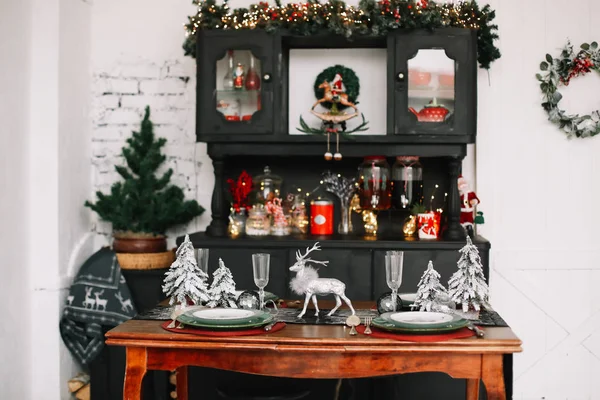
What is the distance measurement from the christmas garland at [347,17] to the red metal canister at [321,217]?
90 cm

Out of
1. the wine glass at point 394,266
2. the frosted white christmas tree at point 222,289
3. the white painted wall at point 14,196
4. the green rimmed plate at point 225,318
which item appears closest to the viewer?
the green rimmed plate at point 225,318

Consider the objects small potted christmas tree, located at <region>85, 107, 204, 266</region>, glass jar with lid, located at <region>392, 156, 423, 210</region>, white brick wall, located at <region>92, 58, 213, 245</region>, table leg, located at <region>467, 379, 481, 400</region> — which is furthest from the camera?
white brick wall, located at <region>92, 58, 213, 245</region>

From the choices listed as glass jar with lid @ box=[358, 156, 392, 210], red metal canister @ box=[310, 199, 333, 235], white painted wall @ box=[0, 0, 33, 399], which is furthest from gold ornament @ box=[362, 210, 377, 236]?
white painted wall @ box=[0, 0, 33, 399]

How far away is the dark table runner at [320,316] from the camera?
7.63 feet

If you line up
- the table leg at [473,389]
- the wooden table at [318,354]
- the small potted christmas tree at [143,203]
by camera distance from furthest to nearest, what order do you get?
the small potted christmas tree at [143,203], the table leg at [473,389], the wooden table at [318,354]

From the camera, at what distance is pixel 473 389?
8.93 feet

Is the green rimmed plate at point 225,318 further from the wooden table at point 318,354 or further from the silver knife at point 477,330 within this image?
the silver knife at point 477,330

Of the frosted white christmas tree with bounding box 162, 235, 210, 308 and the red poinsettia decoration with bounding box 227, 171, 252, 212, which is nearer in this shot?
the frosted white christmas tree with bounding box 162, 235, 210, 308

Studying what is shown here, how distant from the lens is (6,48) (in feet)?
11.2

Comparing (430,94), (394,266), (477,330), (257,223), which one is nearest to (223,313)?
(394,266)

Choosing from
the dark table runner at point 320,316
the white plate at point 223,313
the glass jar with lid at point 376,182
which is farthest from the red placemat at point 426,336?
the glass jar with lid at point 376,182

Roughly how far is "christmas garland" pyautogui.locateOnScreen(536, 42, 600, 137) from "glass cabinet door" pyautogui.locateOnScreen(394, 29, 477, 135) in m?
0.66

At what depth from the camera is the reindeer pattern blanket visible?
367 centimetres

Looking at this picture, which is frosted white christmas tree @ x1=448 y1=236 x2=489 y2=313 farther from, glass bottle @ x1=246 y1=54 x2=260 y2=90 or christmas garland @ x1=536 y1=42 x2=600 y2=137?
christmas garland @ x1=536 y1=42 x2=600 y2=137
